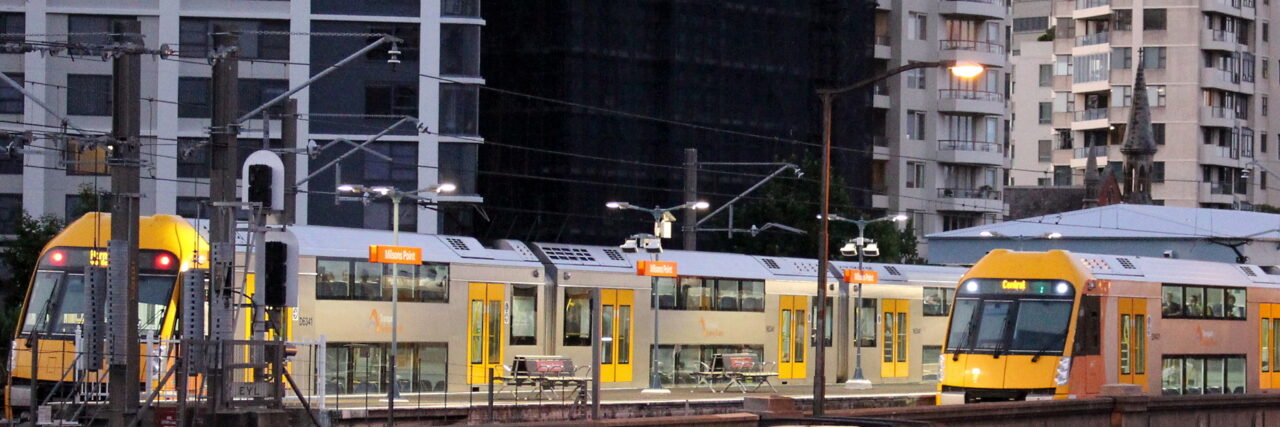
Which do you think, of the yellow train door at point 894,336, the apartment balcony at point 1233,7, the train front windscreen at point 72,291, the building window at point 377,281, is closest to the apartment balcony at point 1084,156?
the apartment balcony at point 1233,7

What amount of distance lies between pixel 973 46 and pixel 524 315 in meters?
65.0

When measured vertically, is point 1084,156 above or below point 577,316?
above

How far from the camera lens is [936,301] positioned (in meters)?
60.3

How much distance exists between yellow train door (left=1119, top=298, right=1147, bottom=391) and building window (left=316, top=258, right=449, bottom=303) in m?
12.9

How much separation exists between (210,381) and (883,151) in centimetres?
7953

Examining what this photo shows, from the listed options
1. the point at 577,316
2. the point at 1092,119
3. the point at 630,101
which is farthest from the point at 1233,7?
the point at 577,316

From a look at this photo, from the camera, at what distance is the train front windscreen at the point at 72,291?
36531 mm

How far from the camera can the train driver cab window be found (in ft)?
155

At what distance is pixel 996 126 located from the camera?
363ft

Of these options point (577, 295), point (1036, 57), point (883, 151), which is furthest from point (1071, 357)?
point (1036, 57)

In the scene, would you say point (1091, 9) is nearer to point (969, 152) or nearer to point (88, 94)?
point (969, 152)

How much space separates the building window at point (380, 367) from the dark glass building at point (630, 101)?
36431 mm

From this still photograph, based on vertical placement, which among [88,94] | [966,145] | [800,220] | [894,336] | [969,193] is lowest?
[894,336]

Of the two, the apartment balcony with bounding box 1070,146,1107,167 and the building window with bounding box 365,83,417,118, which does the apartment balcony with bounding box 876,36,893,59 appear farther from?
the apartment balcony with bounding box 1070,146,1107,167
